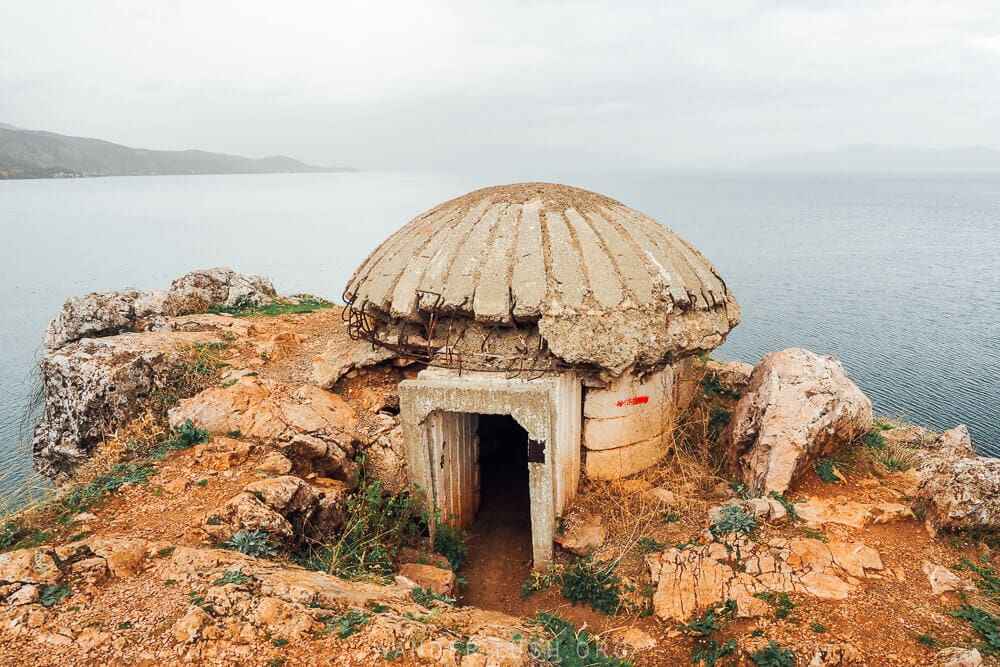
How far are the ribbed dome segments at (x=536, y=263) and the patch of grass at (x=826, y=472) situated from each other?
7.73 feet

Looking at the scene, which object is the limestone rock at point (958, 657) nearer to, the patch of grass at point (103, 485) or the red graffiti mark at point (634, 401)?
the red graffiti mark at point (634, 401)

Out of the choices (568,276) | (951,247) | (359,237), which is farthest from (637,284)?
(951,247)

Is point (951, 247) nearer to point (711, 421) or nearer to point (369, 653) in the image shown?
point (711, 421)

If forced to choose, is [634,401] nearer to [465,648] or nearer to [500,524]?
[500,524]

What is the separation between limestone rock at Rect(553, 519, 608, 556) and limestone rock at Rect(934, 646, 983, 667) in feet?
10.3

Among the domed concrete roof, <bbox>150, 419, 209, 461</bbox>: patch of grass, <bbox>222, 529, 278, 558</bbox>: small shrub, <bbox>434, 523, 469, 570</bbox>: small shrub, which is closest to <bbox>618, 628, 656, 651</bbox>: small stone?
<bbox>434, 523, 469, 570</bbox>: small shrub

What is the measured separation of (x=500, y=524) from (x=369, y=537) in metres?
2.39

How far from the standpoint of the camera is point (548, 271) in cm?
684

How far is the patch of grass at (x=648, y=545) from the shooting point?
20.2 feet

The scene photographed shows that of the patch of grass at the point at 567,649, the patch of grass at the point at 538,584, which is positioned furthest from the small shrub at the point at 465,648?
the patch of grass at the point at 538,584

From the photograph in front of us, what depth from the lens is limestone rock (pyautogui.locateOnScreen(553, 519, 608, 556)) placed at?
21.6 ft

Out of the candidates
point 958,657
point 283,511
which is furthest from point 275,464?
point 958,657

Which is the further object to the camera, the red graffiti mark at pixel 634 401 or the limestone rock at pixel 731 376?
the limestone rock at pixel 731 376

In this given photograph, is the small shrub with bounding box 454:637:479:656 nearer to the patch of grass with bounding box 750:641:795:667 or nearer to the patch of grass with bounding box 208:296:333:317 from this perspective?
the patch of grass with bounding box 750:641:795:667
